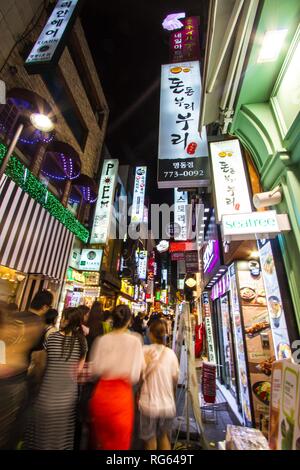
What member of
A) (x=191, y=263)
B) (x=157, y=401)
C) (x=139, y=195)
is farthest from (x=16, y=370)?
(x=139, y=195)

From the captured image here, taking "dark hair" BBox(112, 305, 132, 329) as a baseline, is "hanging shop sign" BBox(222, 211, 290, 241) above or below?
above

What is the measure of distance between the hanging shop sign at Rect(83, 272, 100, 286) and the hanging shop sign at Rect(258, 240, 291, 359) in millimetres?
9376

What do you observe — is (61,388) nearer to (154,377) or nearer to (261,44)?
(154,377)

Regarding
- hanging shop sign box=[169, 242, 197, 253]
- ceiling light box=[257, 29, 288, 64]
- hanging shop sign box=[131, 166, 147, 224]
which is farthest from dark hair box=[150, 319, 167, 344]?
hanging shop sign box=[131, 166, 147, 224]

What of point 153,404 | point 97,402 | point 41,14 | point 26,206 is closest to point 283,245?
point 153,404

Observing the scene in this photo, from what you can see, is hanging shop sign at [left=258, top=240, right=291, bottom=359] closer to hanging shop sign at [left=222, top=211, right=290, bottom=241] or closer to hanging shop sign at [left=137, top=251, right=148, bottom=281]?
hanging shop sign at [left=222, top=211, right=290, bottom=241]

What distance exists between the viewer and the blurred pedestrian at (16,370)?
275 centimetres

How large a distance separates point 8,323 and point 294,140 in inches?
188

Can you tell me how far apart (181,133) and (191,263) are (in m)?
10.2

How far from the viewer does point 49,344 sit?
2.92 metres

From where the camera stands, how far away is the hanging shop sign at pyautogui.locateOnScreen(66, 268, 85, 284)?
10555 mm

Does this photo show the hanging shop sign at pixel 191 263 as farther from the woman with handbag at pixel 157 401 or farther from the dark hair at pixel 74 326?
the dark hair at pixel 74 326

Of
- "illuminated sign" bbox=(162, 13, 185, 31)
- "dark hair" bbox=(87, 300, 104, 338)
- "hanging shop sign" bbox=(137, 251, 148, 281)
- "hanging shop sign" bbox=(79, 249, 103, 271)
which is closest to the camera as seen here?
"dark hair" bbox=(87, 300, 104, 338)

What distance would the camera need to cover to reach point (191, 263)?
48.7 ft
